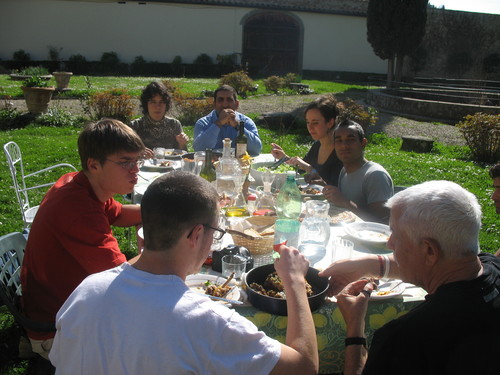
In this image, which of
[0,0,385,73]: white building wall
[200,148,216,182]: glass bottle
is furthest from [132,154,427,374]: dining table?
[0,0,385,73]: white building wall

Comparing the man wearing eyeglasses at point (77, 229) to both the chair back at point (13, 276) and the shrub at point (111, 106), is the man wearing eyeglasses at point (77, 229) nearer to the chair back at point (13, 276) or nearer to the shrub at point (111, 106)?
the chair back at point (13, 276)

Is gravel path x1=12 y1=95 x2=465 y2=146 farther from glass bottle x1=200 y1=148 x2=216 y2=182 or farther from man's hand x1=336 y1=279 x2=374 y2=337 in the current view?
man's hand x1=336 y1=279 x2=374 y2=337

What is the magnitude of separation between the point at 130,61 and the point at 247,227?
2637 centimetres

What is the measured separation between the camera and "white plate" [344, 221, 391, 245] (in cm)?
254

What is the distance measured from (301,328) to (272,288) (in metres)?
0.46

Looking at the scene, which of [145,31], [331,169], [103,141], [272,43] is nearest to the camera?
[103,141]

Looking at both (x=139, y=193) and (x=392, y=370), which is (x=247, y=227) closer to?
(x=139, y=193)

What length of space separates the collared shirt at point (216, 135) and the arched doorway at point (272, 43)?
2321 cm

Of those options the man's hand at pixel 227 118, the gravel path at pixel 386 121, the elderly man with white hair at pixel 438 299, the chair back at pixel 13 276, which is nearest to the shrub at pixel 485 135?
the gravel path at pixel 386 121

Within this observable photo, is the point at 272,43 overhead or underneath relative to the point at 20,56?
overhead

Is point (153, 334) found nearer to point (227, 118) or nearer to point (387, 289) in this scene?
point (387, 289)

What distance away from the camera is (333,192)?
3.22 meters

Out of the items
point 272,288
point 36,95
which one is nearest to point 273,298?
point 272,288

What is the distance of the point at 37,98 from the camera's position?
425 inches
